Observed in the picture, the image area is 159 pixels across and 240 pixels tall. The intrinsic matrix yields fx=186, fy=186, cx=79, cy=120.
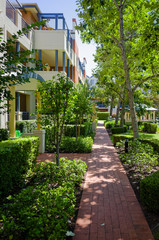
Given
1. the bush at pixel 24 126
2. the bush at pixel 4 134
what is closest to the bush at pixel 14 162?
the bush at pixel 4 134

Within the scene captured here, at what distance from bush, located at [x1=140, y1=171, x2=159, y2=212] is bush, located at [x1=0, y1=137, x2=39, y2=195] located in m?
2.99

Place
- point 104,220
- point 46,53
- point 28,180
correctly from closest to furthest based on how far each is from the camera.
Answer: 1. point 104,220
2. point 28,180
3. point 46,53

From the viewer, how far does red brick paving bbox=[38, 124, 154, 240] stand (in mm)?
3129

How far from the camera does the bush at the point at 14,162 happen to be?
14.1 ft

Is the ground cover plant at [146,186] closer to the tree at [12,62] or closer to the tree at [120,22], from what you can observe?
the tree at [12,62]

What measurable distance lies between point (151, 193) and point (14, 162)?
3273 millimetres

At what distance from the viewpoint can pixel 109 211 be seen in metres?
3.84

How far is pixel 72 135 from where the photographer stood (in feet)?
42.8

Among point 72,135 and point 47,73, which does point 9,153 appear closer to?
point 72,135

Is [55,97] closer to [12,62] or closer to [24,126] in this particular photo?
[12,62]

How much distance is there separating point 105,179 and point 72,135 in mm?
7467

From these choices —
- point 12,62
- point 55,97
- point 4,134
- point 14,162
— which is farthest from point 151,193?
point 4,134

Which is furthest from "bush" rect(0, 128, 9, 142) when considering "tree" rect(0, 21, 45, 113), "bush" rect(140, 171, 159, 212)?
"bush" rect(140, 171, 159, 212)

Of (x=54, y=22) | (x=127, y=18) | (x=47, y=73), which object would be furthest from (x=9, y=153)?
(x=54, y=22)
